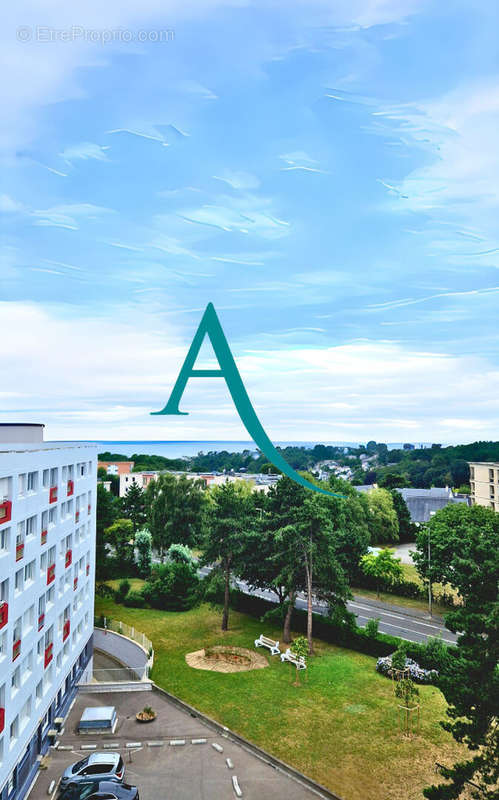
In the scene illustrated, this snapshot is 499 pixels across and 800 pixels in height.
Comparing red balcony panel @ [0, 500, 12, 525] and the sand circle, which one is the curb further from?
red balcony panel @ [0, 500, 12, 525]

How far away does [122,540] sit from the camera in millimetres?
47656

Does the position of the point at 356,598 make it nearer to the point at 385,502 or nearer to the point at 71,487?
the point at 385,502

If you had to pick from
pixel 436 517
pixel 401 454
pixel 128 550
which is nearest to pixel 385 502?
pixel 436 517

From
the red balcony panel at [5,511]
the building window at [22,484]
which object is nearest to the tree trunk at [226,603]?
the building window at [22,484]

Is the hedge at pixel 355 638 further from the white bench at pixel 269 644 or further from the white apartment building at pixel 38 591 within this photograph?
the white apartment building at pixel 38 591

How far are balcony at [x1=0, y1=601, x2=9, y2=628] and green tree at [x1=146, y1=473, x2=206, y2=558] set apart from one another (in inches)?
1418

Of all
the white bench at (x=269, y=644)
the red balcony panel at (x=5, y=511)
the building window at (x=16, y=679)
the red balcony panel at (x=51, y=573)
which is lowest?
the white bench at (x=269, y=644)

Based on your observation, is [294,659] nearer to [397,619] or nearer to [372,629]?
[372,629]

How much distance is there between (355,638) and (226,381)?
97.4ft

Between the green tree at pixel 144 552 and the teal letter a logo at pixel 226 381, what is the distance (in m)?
46.0

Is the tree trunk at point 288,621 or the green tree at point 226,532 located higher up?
the green tree at point 226,532

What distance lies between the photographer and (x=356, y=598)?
43000 mm

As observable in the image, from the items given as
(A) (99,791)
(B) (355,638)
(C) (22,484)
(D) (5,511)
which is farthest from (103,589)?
(D) (5,511)

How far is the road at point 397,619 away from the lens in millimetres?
33875
